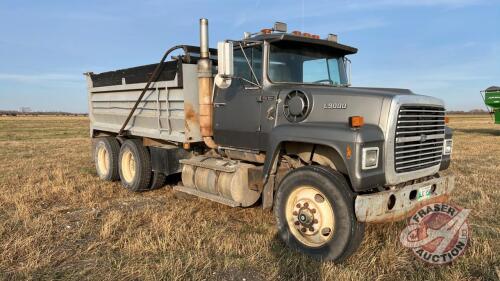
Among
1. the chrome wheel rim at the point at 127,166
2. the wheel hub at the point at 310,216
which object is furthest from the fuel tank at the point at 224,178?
the chrome wheel rim at the point at 127,166

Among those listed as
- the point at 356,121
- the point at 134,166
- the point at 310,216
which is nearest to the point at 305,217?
the point at 310,216

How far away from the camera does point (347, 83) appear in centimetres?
629

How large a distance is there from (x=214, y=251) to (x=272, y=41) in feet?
8.89

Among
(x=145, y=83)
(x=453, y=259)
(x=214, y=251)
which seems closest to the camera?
(x=453, y=259)

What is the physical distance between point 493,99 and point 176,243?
2230 centimetres

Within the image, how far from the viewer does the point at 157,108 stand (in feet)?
24.1

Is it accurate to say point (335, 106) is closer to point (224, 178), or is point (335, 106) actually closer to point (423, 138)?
point (423, 138)

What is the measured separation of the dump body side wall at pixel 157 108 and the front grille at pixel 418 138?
323 cm

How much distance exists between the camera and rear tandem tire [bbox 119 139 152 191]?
7918 mm

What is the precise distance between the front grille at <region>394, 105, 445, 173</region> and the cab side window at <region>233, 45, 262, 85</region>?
195 cm

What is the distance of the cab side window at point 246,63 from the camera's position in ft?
18.1

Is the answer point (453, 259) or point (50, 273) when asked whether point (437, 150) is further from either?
point (50, 273)

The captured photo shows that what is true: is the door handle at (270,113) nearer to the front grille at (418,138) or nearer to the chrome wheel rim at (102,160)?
the front grille at (418,138)

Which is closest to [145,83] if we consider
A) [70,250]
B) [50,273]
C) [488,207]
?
[70,250]
